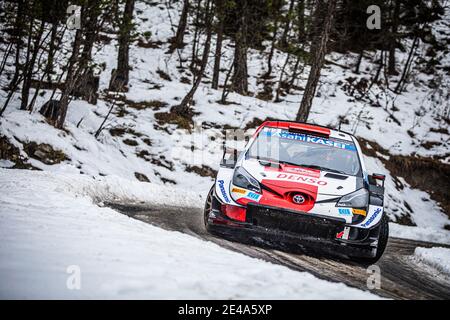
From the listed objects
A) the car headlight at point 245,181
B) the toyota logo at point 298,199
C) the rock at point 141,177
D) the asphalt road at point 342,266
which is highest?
the car headlight at point 245,181

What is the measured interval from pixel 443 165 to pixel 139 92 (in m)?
14.0

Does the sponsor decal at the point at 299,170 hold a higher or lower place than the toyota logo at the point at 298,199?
higher

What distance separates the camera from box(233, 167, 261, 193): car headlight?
5.15 metres

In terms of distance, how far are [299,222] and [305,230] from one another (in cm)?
13

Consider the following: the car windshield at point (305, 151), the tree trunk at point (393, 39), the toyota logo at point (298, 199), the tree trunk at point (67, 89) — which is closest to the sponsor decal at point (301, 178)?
the toyota logo at point (298, 199)

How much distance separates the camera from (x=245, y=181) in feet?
17.3

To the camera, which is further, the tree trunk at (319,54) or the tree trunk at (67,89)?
the tree trunk at (319,54)

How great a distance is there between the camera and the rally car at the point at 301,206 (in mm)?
4906

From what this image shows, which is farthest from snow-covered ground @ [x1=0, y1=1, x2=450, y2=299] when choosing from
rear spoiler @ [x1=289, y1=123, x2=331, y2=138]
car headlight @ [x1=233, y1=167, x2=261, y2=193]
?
rear spoiler @ [x1=289, y1=123, x2=331, y2=138]

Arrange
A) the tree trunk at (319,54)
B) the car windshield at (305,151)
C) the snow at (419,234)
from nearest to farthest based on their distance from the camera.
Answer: the car windshield at (305,151)
the snow at (419,234)
the tree trunk at (319,54)

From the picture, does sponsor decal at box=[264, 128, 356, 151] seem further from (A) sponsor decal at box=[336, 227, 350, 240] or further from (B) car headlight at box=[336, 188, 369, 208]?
(A) sponsor decal at box=[336, 227, 350, 240]

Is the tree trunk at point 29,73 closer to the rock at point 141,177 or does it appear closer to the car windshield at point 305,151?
the rock at point 141,177

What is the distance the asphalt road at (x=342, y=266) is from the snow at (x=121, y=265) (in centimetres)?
93

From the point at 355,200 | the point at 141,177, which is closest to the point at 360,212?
the point at 355,200
